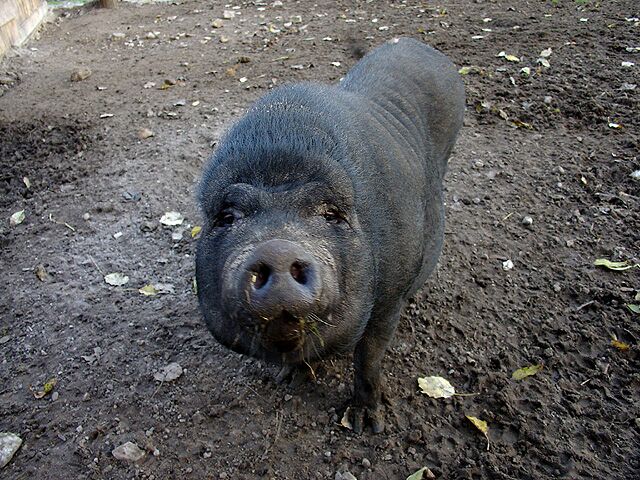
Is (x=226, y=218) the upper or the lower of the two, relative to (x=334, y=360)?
upper

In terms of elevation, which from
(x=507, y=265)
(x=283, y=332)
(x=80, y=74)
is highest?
(x=283, y=332)

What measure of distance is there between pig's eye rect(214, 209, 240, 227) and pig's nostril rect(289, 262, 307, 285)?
0.49 m

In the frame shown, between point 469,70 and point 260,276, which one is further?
point 469,70

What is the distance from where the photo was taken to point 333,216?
2.20 m

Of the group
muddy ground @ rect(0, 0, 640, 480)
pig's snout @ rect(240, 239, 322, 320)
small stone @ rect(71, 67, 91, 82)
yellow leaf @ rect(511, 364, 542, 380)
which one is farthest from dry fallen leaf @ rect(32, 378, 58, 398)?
small stone @ rect(71, 67, 91, 82)

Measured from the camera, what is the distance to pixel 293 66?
6.91 metres

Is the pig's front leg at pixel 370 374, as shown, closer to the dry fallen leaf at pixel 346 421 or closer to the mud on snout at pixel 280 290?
the dry fallen leaf at pixel 346 421

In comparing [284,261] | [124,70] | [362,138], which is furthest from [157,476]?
[124,70]

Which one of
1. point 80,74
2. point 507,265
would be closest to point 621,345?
point 507,265

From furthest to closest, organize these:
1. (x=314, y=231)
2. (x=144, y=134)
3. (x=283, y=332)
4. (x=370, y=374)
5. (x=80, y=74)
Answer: (x=80, y=74)
(x=144, y=134)
(x=370, y=374)
(x=314, y=231)
(x=283, y=332)

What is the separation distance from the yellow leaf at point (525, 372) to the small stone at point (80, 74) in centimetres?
631

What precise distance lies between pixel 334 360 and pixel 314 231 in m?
1.44

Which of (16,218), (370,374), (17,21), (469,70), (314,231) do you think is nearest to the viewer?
(314,231)

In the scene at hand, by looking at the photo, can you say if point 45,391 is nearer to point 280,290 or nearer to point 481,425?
point 280,290
